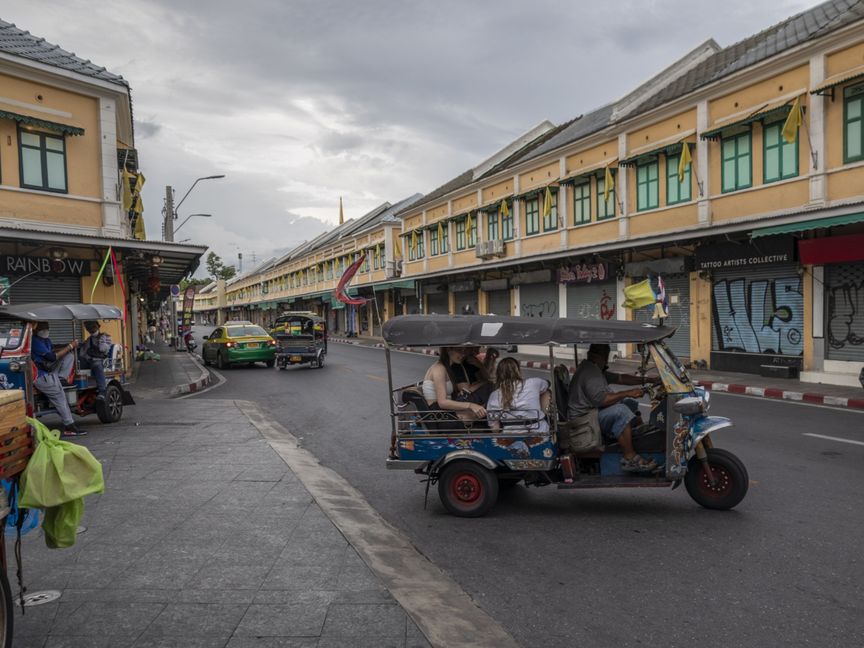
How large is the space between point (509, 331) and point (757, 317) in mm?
13810

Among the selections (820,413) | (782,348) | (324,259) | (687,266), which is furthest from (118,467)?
(324,259)

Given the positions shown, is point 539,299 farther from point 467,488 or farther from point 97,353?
point 467,488

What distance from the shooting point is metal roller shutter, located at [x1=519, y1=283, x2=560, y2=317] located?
26359 mm

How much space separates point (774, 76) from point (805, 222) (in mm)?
4312

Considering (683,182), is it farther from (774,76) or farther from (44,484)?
(44,484)

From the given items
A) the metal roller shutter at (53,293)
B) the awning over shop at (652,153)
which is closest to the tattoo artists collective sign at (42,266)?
the metal roller shutter at (53,293)

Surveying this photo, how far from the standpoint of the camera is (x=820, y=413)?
11.1m

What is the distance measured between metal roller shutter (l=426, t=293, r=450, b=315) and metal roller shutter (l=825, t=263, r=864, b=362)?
22.5 metres

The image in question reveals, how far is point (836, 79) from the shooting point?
14.2 metres

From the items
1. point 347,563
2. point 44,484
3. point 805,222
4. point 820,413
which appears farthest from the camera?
point 805,222

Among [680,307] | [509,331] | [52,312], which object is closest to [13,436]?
[509,331]

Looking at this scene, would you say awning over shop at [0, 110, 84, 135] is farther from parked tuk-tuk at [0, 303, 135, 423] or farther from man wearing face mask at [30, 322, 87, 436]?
man wearing face mask at [30, 322, 87, 436]

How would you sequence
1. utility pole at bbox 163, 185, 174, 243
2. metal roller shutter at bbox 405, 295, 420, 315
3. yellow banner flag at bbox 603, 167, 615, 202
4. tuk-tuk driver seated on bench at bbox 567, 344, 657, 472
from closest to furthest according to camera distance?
tuk-tuk driver seated on bench at bbox 567, 344, 657, 472
yellow banner flag at bbox 603, 167, 615, 202
utility pole at bbox 163, 185, 174, 243
metal roller shutter at bbox 405, 295, 420, 315

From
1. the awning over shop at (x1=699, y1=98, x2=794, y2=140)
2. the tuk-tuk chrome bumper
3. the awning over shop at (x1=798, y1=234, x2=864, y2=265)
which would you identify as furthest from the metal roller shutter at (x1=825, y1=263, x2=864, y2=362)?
the tuk-tuk chrome bumper
